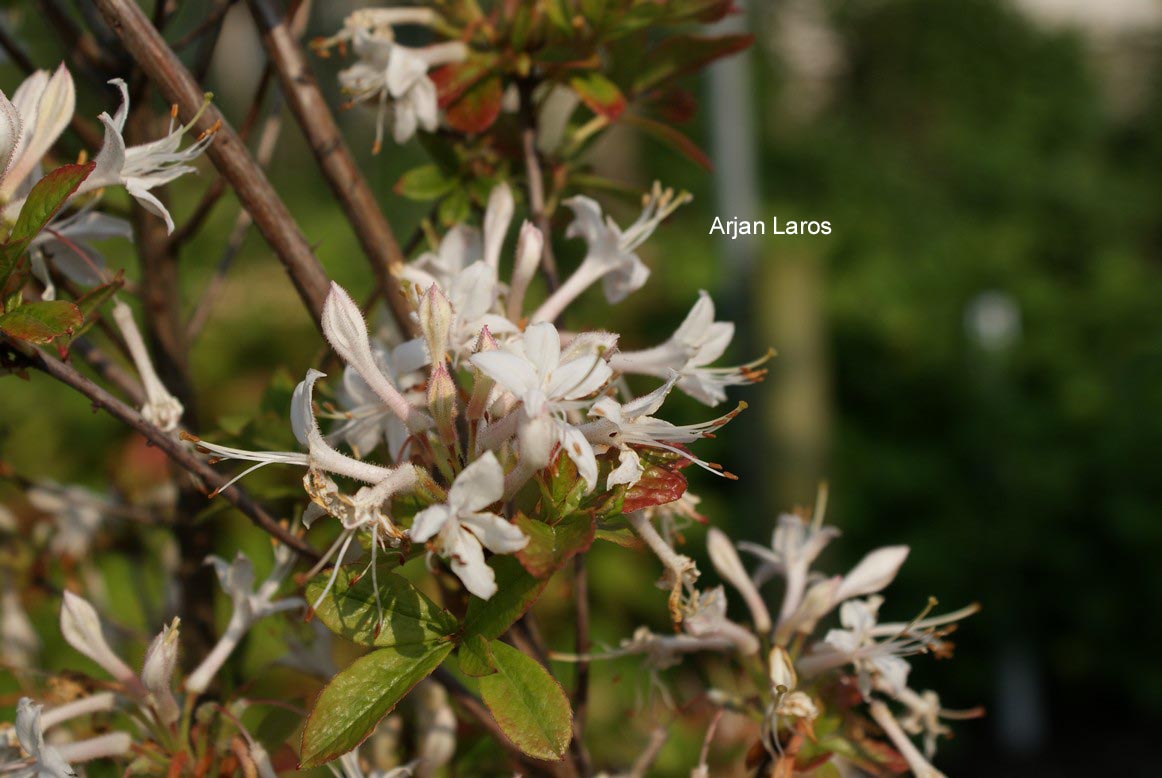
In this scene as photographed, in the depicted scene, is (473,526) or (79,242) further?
(79,242)

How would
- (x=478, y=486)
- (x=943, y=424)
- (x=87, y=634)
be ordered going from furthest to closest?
(x=943, y=424), (x=87, y=634), (x=478, y=486)

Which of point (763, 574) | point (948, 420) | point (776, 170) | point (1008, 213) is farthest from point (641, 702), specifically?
point (776, 170)

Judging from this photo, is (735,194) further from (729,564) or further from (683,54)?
(729,564)

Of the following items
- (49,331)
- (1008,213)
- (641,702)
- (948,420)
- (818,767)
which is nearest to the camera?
(49,331)

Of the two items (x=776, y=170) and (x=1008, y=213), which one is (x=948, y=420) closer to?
(x=1008, y=213)

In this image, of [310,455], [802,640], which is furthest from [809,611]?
[310,455]

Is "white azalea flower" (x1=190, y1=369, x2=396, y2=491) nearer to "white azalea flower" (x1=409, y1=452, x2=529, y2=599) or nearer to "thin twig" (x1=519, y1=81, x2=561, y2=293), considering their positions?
"white azalea flower" (x1=409, y1=452, x2=529, y2=599)
